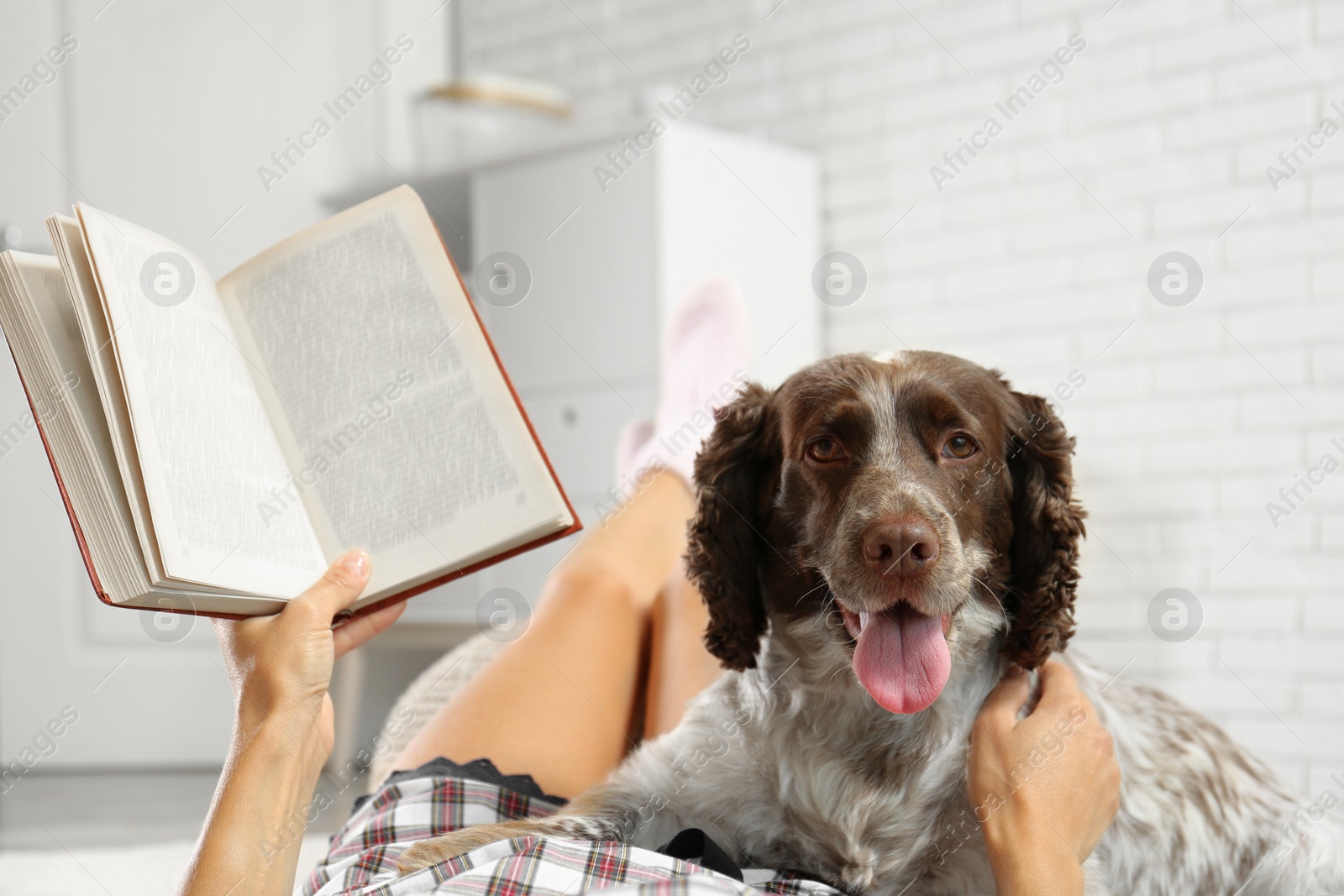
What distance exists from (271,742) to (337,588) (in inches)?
6.4

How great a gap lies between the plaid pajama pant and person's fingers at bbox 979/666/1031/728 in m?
0.27

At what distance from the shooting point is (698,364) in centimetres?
320

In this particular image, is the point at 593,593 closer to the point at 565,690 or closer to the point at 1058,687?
the point at 565,690

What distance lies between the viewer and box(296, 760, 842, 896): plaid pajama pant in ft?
3.05

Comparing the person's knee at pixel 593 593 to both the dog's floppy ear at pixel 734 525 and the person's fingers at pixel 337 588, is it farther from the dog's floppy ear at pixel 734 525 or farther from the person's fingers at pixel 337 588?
the person's fingers at pixel 337 588

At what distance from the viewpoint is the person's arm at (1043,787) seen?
1.10m

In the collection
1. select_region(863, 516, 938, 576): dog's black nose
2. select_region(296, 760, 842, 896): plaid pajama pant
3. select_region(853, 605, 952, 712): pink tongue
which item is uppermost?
select_region(863, 516, 938, 576): dog's black nose

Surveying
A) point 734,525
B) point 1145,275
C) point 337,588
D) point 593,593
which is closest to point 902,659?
A: point 734,525

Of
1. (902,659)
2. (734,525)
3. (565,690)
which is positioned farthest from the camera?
(565,690)

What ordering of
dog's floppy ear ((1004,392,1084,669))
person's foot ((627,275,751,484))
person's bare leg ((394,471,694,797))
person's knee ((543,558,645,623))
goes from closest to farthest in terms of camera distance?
dog's floppy ear ((1004,392,1084,669)) < person's bare leg ((394,471,694,797)) < person's knee ((543,558,645,623)) < person's foot ((627,275,751,484))

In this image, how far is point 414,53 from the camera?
573cm

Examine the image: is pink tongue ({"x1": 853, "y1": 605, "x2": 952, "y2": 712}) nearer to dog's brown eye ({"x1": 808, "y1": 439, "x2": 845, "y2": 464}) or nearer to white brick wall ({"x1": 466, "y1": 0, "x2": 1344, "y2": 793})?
dog's brown eye ({"x1": 808, "y1": 439, "x2": 845, "y2": 464})

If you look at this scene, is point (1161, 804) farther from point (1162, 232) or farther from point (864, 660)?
point (1162, 232)

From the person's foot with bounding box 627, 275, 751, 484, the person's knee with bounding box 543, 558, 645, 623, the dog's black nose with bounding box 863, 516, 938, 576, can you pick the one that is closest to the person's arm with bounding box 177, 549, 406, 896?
the dog's black nose with bounding box 863, 516, 938, 576
